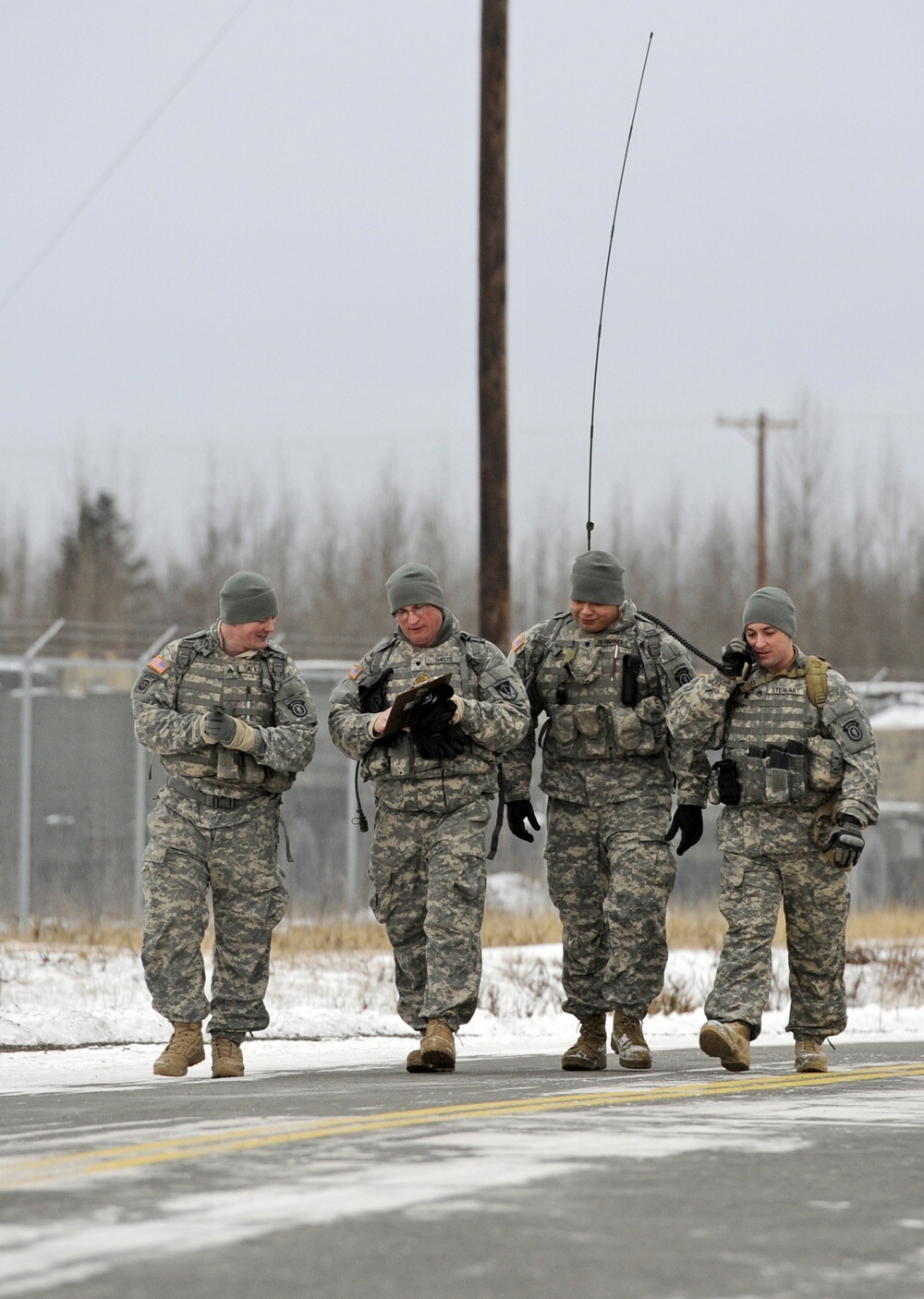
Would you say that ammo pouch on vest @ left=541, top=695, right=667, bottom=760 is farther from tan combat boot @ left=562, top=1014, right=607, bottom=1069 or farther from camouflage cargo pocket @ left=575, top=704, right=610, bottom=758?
tan combat boot @ left=562, top=1014, right=607, bottom=1069

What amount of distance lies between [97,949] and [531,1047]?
14.3 feet

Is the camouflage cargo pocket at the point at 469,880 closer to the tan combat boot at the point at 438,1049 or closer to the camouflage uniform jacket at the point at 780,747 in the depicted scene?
the tan combat boot at the point at 438,1049

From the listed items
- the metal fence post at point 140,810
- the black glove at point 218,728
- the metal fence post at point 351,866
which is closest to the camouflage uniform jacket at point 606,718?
the black glove at point 218,728

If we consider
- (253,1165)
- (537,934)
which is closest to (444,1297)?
(253,1165)

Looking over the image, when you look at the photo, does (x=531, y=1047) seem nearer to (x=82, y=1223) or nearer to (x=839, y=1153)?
(x=839, y=1153)

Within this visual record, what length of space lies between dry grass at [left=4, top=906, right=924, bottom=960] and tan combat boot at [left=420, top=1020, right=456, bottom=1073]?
5585 millimetres

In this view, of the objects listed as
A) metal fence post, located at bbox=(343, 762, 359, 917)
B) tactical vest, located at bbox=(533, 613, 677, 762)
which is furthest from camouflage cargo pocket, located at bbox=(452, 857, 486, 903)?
metal fence post, located at bbox=(343, 762, 359, 917)

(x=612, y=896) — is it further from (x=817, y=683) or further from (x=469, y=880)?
(x=817, y=683)

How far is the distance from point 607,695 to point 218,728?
5.74 ft

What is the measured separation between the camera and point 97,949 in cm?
→ 1371

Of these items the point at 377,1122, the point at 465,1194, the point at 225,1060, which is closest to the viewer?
the point at 465,1194

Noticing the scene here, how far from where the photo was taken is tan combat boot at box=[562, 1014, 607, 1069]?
8.81 meters

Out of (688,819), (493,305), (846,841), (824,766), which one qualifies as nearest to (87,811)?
(493,305)

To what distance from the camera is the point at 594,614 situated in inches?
356
